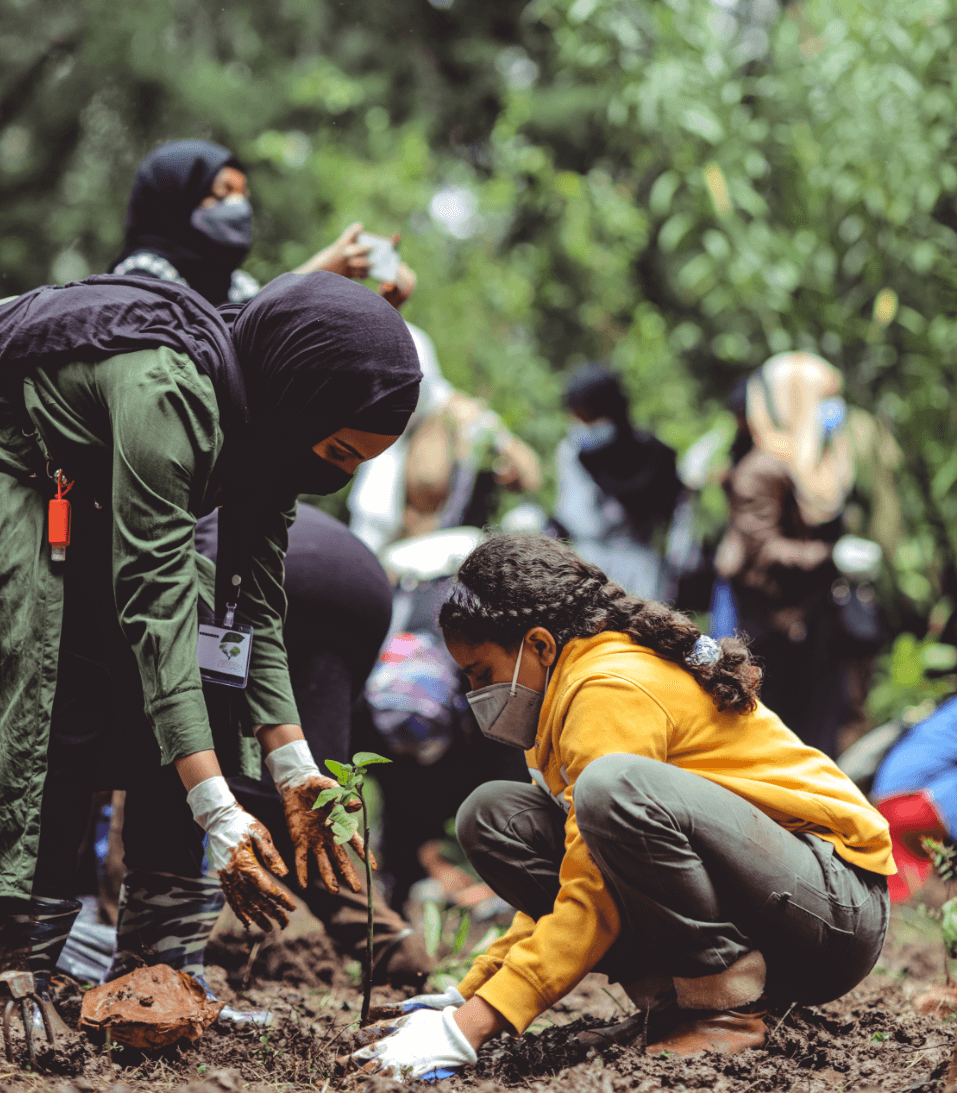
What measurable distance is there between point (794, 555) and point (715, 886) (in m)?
2.53

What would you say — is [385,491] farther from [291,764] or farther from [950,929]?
[950,929]

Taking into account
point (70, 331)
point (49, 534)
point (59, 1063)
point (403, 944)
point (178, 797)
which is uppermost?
point (70, 331)

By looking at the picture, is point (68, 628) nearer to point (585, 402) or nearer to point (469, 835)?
point (469, 835)

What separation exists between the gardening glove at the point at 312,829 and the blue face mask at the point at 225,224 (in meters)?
1.64

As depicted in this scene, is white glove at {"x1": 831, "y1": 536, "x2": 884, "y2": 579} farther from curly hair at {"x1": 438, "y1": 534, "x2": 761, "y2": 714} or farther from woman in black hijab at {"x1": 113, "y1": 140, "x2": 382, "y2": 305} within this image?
Result: curly hair at {"x1": 438, "y1": 534, "x2": 761, "y2": 714}

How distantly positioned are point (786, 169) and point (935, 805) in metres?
3.88

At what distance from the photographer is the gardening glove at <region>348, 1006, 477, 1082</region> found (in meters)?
1.69

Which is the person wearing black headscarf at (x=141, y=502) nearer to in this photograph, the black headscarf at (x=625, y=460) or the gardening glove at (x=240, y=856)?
the gardening glove at (x=240, y=856)

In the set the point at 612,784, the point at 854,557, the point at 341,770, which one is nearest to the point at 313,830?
the point at 341,770

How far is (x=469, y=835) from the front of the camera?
2117 millimetres

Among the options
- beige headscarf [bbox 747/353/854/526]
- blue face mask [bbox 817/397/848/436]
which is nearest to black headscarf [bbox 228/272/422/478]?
beige headscarf [bbox 747/353/854/526]

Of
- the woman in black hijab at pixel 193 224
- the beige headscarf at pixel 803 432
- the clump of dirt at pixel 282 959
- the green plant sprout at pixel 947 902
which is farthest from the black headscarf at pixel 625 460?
the green plant sprout at pixel 947 902

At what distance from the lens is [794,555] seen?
4199mm

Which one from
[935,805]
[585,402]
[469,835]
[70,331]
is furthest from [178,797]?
[585,402]
